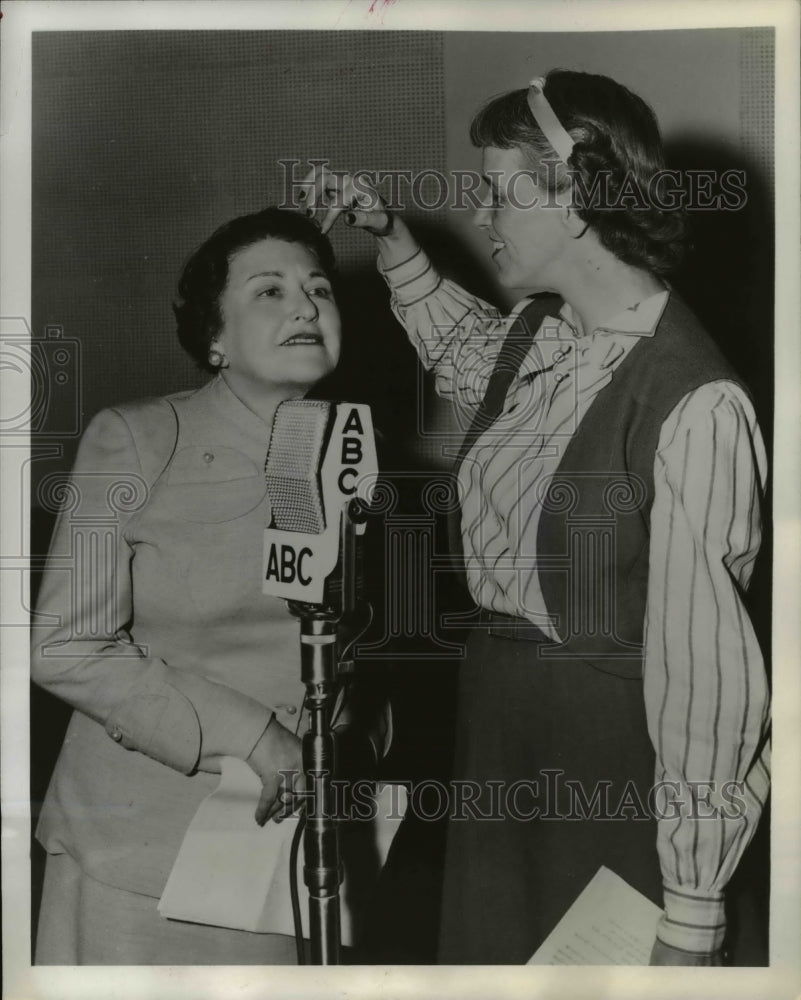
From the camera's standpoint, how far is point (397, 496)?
1.30m

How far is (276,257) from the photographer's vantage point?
1.29 metres

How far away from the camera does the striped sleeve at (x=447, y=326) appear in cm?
131

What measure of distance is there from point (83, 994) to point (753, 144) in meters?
1.54

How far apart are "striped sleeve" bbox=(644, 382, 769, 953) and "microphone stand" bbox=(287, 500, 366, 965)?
0.41 metres

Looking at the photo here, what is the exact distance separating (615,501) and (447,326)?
0.34m

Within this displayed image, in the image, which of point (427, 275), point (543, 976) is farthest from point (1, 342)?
point (543, 976)

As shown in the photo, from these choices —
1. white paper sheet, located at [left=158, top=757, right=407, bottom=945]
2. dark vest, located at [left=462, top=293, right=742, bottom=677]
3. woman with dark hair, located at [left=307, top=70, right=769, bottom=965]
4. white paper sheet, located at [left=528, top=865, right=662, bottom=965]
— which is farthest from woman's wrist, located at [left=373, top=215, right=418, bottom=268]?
white paper sheet, located at [left=528, top=865, right=662, bottom=965]

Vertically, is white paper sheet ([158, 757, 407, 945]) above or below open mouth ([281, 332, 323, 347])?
below

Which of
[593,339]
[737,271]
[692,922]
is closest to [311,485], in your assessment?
[593,339]

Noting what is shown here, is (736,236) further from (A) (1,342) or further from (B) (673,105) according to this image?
(A) (1,342)

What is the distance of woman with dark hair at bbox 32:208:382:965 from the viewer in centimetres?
129

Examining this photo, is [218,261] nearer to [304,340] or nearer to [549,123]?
[304,340]

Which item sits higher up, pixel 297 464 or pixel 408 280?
pixel 408 280

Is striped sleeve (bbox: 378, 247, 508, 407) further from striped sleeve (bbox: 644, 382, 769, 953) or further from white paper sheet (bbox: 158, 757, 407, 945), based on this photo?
white paper sheet (bbox: 158, 757, 407, 945)
